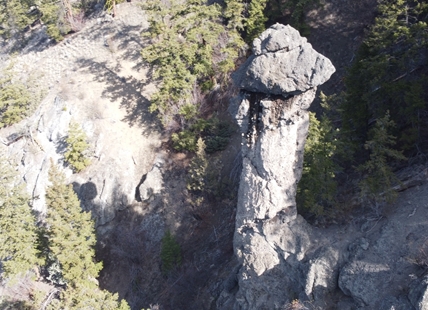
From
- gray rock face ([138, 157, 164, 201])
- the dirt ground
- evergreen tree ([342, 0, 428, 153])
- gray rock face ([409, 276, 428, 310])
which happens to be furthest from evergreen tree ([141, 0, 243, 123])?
gray rock face ([409, 276, 428, 310])

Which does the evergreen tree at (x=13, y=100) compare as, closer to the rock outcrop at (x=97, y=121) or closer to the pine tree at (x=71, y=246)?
the rock outcrop at (x=97, y=121)

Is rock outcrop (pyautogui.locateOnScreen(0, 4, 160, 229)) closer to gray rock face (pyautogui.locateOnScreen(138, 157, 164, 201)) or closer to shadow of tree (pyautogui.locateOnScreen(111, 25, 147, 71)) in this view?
shadow of tree (pyautogui.locateOnScreen(111, 25, 147, 71))

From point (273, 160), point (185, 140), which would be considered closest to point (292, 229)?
point (273, 160)

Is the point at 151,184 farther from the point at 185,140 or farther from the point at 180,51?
the point at 180,51

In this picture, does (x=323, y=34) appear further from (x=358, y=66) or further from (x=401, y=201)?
(x=401, y=201)

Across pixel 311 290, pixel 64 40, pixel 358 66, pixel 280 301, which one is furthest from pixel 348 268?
pixel 64 40

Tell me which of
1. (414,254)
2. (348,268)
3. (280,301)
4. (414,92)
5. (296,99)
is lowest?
(280,301)
